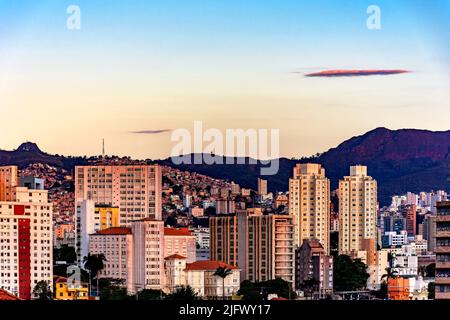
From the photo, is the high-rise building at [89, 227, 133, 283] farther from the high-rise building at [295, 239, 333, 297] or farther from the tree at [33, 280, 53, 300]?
the high-rise building at [295, 239, 333, 297]

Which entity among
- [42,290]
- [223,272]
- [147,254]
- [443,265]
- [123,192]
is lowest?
[42,290]

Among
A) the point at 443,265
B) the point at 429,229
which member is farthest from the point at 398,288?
the point at 443,265

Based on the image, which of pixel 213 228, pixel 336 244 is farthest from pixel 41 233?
pixel 336 244

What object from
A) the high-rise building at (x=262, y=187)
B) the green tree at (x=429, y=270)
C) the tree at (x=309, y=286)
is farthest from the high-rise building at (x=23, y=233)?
the green tree at (x=429, y=270)

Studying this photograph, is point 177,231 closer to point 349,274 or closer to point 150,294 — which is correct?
point 349,274

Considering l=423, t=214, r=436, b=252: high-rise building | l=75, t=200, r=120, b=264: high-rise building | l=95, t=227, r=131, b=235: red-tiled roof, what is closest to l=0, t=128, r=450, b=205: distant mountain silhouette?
l=423, t=214, r=436, b=252: high-rise building
